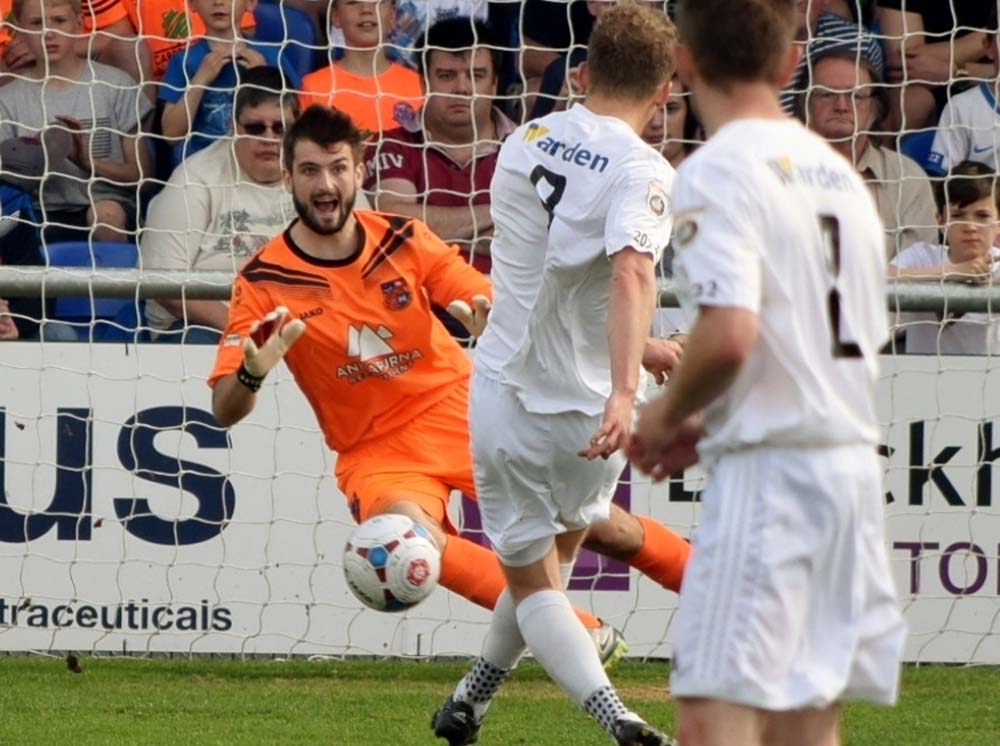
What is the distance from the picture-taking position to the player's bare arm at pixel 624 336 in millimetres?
4551

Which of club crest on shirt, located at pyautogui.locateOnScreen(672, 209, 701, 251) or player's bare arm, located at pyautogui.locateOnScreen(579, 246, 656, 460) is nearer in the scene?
club crest on shirt, located at pyautogui.locateOnScreen(672, 209, 701, 251)

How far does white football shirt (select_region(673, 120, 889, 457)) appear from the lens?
3.06 m

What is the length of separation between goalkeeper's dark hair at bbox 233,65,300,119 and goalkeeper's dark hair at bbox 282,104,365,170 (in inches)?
64.6

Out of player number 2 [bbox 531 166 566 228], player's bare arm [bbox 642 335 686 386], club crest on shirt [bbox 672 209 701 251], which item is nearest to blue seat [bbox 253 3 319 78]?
player number 2 [bbox 531 166 566 228]

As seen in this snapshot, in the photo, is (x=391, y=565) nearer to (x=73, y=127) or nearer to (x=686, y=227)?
(x=686, y=227)

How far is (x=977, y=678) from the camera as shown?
703 centimetres

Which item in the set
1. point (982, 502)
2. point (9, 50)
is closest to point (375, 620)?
point (982, 502)

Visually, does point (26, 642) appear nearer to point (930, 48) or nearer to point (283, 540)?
point (283, 540)

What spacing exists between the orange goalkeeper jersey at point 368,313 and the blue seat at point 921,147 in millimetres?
2469

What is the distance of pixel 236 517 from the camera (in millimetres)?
7281

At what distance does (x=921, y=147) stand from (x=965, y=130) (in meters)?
0.19

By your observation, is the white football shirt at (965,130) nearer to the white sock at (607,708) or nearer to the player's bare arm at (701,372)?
the white sock at (607,708)

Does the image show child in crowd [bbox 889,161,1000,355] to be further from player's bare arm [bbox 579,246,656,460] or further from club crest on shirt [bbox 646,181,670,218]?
player's bare arm [bbox 579,246,656,460]

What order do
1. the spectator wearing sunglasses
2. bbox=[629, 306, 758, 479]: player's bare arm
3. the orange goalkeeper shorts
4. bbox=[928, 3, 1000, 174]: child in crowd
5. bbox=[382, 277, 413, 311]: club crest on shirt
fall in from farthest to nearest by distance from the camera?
bbox=[928, 3, 1000, 174]: child in crowd, the spectator wearing sunglasses, bbox=[382, 277, 413, 311]: club crest on shirt, the orange goalkeeper shorts, bbox=[629, 306, 758, 479]: player's bare arm
